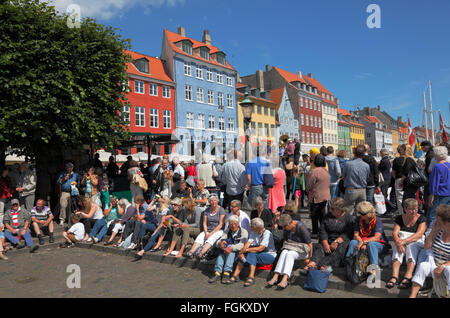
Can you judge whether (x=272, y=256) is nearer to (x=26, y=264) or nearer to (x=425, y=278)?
(x=425, y=278)

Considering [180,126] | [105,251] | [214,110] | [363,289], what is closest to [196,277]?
[363,289]

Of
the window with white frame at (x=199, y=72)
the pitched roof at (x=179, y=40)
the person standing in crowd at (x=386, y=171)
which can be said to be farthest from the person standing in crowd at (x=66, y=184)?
the window with white frame at (x=199, y=72)

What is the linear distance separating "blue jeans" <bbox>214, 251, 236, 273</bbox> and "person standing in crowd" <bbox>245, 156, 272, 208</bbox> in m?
2.07

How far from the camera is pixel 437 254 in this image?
208 inches

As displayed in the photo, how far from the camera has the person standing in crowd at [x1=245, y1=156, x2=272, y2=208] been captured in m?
8.44

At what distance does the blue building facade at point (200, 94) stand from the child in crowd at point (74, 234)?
2699cm

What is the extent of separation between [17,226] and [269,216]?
7.20m

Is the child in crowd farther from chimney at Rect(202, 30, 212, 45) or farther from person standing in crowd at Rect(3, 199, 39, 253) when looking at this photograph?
chimney at Rect(202, 30, 212, 45)

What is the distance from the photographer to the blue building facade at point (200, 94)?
131 feet

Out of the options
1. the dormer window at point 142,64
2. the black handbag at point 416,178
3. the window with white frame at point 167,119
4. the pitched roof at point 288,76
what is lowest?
the black handbag at point 416,178

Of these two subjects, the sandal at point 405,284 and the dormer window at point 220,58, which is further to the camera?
the dormer window at point 220,58

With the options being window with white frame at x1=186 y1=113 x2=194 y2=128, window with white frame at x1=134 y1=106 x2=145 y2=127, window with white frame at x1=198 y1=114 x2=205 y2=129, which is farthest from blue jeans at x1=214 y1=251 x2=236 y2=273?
window with white frame at x1=198 y1=114 x2=205 y2=129

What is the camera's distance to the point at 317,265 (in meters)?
6.16

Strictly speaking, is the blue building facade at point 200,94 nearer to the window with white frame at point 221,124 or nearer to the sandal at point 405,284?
the window with white frame at point 221,124
